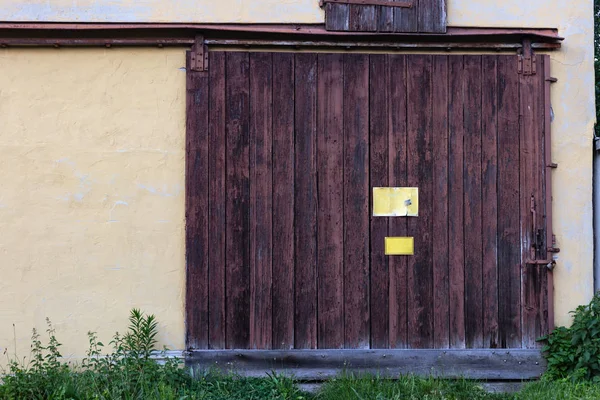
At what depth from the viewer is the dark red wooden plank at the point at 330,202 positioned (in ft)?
16.3

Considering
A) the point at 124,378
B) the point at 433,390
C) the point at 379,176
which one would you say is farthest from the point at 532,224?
the point at 124,378

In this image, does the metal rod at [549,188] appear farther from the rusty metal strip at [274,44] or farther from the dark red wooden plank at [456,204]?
the dark red wooden plank at [456,204]

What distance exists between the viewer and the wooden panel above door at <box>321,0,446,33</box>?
16.5 feet

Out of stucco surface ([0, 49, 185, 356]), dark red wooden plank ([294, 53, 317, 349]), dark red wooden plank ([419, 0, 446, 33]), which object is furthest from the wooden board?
stucco surface ([0, 49, 185, 356])

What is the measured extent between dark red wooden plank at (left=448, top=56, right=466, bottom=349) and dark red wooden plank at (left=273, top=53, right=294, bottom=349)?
1.26m

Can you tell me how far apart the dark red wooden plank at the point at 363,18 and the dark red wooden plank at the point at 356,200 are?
217 millimetres

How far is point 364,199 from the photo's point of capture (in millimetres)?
5016

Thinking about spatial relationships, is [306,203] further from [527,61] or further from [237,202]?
[527,61]

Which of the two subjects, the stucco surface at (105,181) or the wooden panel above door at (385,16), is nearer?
the stucco surface at (105,181)

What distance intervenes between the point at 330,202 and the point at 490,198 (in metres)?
1.28

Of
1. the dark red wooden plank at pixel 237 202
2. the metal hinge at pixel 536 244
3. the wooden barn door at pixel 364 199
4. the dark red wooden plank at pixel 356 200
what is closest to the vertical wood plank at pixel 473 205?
the wooden barn door at pixel 364 199

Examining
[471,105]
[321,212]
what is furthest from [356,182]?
[471,105]

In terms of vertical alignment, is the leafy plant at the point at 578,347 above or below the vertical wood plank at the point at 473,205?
below

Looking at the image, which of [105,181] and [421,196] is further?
[421,196]
